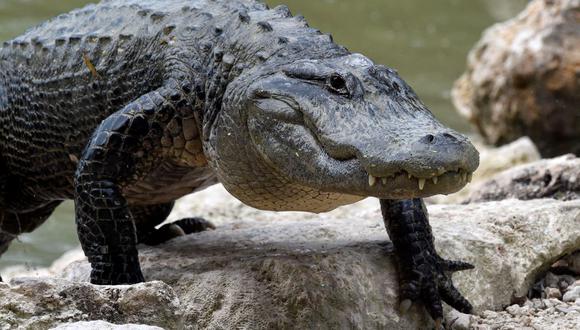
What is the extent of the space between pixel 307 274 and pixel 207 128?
0.82m

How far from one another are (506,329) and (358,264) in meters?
0.77

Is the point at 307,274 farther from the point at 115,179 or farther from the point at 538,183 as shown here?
the point at 538,183

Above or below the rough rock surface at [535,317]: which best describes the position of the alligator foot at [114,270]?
above

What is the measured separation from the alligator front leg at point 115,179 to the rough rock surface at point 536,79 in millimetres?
6386

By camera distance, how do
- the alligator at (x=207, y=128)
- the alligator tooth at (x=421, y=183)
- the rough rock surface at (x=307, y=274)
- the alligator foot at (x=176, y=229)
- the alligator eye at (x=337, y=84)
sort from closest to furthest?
the rough rock surface at (x=307, y=274)
the alligator tooth at (x=421, y=183)
the alligator at (x=207, y=128)
the alligator eye at (x=337, y=84)
the alligator foot at (x=176, y=229)

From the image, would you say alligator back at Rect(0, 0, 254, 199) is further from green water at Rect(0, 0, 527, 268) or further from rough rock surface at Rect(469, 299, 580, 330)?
green water at Rect(0, 0, 527, 268)

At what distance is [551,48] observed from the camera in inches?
395

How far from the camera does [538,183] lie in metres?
6.20

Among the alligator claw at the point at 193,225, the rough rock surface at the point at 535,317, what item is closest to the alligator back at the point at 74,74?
the alligator claw at the point at 193,225

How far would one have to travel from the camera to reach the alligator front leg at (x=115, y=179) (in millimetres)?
4520

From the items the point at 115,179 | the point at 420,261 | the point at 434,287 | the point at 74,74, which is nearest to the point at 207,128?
the point at 115,179

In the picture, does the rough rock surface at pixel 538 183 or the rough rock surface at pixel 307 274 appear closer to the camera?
the rough rock surface at pixel 307 274

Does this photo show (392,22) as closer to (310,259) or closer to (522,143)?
(522,143)

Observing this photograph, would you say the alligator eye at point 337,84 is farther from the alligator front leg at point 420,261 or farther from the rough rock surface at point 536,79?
the rough rock surface at point 536,79
